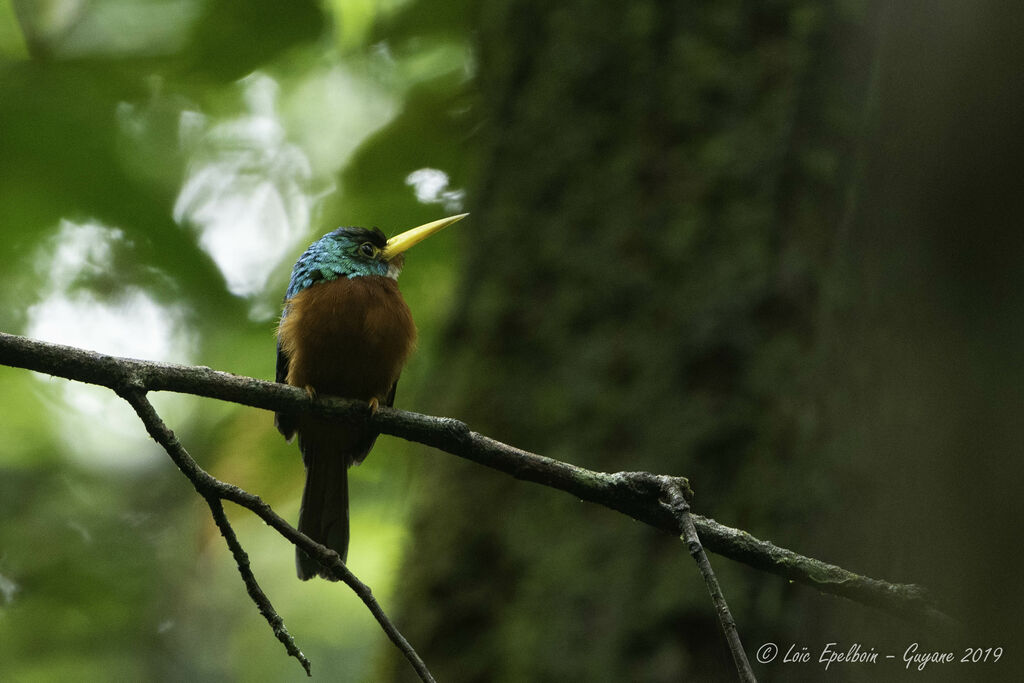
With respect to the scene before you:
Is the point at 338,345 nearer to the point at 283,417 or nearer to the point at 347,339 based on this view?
the point at 347,339

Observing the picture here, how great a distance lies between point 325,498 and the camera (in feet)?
14.1

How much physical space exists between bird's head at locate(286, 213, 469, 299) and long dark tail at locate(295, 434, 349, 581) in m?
0.76

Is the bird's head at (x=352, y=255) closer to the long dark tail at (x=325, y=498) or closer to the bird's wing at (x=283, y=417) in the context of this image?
the bird's wing at (x=283, y=417)

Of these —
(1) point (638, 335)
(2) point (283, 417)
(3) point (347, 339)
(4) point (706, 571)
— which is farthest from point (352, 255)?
(4) point (706, 571)

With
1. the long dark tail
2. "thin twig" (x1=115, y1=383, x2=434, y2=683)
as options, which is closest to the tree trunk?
the long dark tail

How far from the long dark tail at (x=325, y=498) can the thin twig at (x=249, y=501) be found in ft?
7.57

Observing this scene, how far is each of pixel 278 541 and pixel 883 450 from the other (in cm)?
695

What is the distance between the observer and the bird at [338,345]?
3709 millimetres

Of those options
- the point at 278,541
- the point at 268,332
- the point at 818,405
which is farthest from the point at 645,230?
the point at 278,541

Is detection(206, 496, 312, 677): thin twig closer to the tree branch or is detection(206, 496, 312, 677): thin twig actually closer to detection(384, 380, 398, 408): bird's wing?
the tree branch

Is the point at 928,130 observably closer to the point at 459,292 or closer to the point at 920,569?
the point at 920,569

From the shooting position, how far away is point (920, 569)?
3.81 ft

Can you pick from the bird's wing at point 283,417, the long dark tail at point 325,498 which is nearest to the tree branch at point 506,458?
the bird's wing at point 283,417

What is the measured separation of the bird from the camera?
3.71 m
